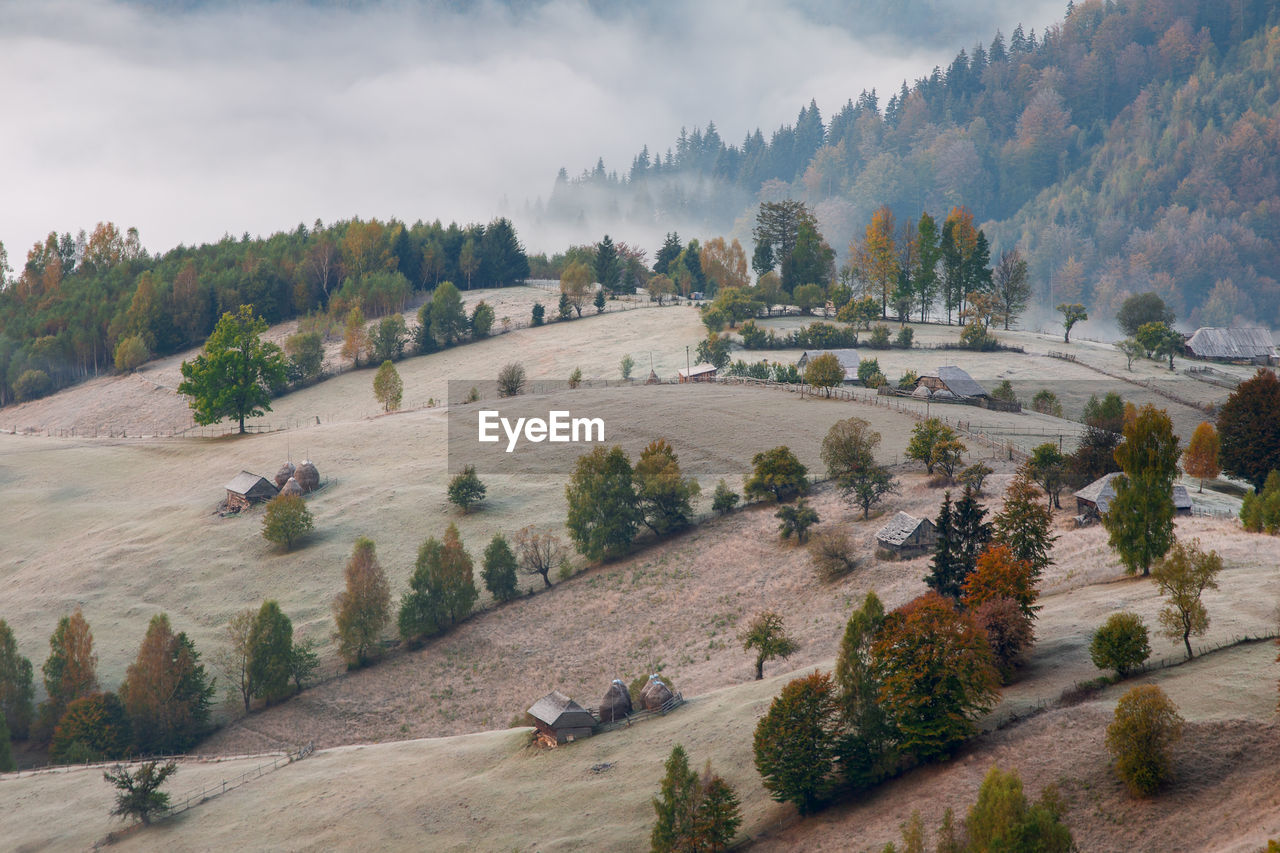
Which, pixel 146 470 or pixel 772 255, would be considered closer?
pixel 146 470

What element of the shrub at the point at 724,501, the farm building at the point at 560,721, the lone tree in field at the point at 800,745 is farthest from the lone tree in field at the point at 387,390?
the lone tree in field at the point at 800,745

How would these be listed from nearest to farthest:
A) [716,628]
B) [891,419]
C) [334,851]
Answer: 1. [334,851]
2. [716,628]
3. [891,419]

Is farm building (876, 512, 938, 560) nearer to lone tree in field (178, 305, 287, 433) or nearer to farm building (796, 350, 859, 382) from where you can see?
farm building (796, 350, 859, 382)

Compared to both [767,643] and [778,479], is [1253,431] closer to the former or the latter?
[778,479]

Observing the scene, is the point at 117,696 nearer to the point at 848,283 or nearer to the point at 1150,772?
the point at 1150,772

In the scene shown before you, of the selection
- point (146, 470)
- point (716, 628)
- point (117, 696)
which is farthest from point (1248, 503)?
point (146, 470)
